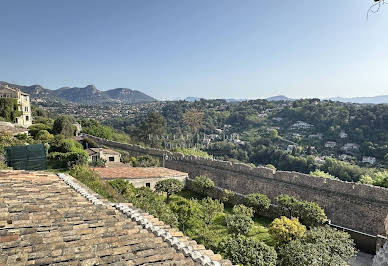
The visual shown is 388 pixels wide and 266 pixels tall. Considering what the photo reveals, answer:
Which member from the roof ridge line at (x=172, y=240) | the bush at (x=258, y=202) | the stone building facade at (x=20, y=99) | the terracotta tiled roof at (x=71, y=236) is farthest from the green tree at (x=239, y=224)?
the stone building facade at (x=20, y=99)

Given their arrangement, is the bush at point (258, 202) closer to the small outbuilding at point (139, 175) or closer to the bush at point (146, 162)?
the small outbuilding at point (139, 175)

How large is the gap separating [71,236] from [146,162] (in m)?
20.0

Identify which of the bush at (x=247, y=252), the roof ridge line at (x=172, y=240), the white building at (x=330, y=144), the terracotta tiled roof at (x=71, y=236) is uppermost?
the terracotta tiled roof at (x=71, y=236)

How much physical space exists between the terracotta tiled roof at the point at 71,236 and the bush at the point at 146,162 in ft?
58.3

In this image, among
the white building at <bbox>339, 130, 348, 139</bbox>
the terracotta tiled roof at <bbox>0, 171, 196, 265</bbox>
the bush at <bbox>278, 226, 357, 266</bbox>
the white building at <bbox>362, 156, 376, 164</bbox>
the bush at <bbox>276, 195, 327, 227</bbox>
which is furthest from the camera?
the white building at <bbox>339, 130, 348, 139</bbox>

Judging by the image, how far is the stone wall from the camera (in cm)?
1226

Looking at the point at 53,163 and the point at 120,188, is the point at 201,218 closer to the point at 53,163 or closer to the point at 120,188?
the point at 120,188

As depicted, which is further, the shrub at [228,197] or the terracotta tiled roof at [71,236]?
the shrub at [228,197]

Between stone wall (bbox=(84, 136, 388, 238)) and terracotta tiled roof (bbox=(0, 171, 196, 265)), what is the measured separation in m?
12.0

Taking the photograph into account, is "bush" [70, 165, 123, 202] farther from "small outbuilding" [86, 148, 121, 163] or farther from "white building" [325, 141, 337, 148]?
"white building" [325, 141, 337, 148]

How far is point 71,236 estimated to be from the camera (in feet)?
12.0

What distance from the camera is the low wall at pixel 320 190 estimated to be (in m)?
12.3

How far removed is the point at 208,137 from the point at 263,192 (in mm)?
53434

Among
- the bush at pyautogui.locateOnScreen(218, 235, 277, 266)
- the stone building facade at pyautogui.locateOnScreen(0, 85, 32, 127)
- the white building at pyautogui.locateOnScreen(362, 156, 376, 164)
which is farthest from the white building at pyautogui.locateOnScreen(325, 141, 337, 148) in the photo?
the stone building facade at pyautogui.locateOnScreen(0, 85, 32, 127)
